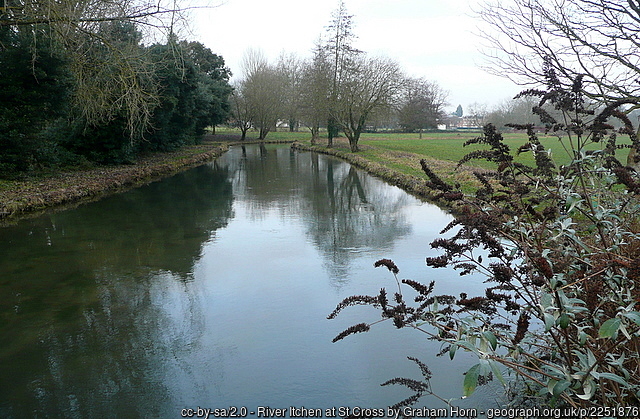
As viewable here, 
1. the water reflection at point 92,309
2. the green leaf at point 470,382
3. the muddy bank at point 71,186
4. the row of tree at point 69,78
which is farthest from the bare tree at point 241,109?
the green leaf at point 470,382

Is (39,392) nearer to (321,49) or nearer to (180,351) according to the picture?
(180,351)

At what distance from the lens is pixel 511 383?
4039 mm

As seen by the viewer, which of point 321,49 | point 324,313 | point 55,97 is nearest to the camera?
point 324,313

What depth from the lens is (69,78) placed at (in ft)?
49.7

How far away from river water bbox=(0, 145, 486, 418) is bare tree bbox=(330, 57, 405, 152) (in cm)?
2223

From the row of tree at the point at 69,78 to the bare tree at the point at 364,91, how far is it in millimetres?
16646

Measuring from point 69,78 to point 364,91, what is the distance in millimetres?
21783

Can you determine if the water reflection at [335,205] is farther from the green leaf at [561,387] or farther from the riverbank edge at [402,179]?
the green leaf at [561,387]

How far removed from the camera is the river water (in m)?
4.12

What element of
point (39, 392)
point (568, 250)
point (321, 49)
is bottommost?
point (39, 392)

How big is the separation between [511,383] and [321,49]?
3710 centimetres

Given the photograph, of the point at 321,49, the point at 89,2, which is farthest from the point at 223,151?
the point at 89,2

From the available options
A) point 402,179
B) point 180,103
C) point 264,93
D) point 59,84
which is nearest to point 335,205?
point 402,179

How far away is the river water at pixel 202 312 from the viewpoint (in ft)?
13.5
